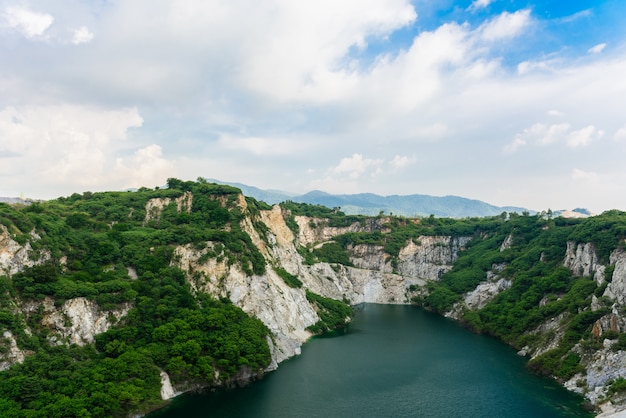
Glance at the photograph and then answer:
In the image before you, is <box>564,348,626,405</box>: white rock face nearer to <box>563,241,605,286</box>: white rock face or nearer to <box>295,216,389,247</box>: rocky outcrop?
<box>563,241,605,286</box>: white rock face

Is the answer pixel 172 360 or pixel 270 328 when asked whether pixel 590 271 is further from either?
pixel 172 360

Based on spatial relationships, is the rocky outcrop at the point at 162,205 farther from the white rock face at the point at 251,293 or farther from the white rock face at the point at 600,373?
the white rock face at the point at 600,373

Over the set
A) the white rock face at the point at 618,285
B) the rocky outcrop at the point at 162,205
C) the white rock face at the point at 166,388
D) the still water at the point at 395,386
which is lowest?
the still water at the point at 395,386

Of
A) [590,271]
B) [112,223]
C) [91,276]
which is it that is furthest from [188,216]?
[590,271]

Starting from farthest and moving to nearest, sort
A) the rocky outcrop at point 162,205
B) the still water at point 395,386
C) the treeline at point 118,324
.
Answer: the rocky outcrop at point 162,205 → the still water at point 395,386 → the treeline at point 118,324

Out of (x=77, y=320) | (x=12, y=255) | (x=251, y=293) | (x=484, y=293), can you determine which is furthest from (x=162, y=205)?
(x=484, y=293)

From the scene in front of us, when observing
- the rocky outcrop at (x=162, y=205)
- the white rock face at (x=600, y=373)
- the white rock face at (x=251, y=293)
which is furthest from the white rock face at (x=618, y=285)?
the rocky outcrop at (x=162, y=205)
